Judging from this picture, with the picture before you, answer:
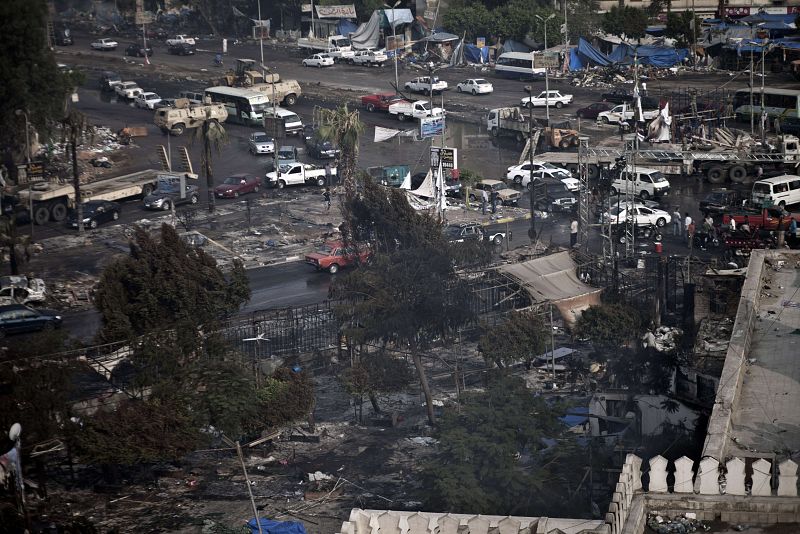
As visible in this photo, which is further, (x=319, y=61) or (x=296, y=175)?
(x=319, y=61)

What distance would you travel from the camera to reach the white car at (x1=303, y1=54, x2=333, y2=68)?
75.9 metres

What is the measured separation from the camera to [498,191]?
156 feet

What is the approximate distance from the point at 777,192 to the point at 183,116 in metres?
29.1

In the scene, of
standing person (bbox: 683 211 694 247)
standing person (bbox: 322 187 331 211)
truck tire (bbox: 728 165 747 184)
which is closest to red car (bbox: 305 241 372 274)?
standing person (bbox: 322 187 331 211)

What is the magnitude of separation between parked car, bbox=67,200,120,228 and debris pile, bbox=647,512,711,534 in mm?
34361

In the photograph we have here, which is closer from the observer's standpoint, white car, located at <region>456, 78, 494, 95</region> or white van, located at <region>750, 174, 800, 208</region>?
white van, located at <region>750, 174, 800, 208</region>

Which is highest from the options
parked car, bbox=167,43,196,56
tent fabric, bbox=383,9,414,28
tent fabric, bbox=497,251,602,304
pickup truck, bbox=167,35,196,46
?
tent fabric, bbox=383,9,414,28

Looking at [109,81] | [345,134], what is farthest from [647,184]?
[109,81]

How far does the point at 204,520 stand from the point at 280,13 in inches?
2642

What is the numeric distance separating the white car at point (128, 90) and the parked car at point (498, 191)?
25.8m

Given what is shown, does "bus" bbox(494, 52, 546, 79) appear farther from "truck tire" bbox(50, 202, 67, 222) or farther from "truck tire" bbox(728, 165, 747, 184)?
"truck tire" bbox(50, 202, 67, 222)

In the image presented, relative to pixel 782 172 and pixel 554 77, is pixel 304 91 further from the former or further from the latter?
pixel 782 172

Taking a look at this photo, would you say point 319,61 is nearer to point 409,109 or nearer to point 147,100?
point 147,100

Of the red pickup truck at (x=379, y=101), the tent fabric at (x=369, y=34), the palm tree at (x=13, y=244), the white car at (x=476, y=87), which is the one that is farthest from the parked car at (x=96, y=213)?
the tent fabric at (x=369, y=34)
